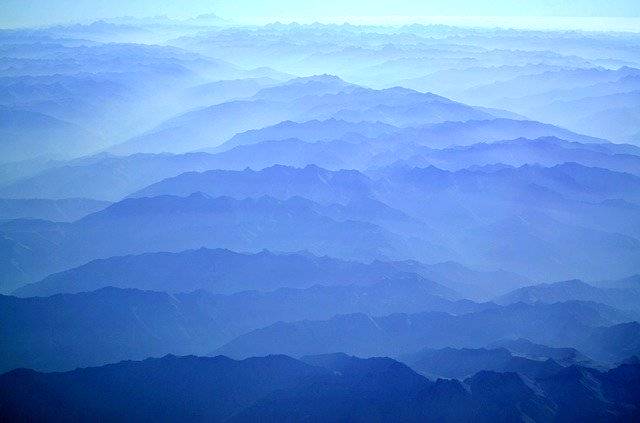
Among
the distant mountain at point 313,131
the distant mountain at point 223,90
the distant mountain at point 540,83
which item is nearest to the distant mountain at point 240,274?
the distant mountain at point 313,131

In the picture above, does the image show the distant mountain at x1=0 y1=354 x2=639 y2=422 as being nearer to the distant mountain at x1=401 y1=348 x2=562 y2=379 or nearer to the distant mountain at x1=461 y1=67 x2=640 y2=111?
the distant mountain at x1=401 y1=348 x2=562 y2=379

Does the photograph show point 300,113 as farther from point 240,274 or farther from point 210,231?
point 240,274

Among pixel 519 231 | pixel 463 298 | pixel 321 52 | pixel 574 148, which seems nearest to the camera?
pixel 463 298

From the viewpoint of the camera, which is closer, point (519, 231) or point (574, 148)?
point (519, 231)

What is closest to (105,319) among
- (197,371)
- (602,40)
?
(197,371)

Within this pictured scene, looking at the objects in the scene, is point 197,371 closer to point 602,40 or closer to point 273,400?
point 273,400

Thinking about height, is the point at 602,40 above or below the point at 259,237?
above

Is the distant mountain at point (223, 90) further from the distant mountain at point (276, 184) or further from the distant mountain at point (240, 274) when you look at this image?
the distant mountain at point (240, 274)
